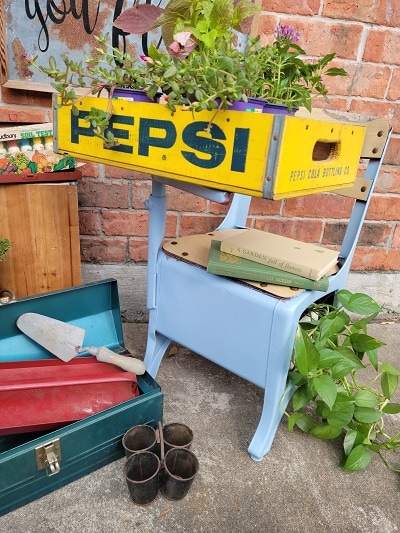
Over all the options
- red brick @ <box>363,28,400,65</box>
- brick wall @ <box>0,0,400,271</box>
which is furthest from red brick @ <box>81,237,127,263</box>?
red brick @ <box>363,28,400,65</box>

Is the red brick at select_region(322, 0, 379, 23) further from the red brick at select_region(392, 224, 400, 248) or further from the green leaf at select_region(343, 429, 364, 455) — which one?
the green leaf at select_region(343, 429, 364, 455)

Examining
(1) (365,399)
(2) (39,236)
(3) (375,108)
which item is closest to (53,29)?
(2) (39,236)

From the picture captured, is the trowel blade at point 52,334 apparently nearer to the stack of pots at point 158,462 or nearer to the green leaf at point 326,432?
the stack of pots at point 158,462

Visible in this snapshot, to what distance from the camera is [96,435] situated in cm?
80

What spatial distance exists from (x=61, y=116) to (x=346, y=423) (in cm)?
87

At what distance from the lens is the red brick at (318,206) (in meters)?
1.44

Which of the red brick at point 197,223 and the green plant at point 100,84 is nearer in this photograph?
the green plant at point 100,84

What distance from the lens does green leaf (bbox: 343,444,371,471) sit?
0.86 meters

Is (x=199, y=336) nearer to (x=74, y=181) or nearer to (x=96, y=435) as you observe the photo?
(x=96, y=435)

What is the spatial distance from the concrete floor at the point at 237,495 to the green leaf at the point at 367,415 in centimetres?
13

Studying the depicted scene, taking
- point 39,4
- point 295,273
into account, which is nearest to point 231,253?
point 295,273

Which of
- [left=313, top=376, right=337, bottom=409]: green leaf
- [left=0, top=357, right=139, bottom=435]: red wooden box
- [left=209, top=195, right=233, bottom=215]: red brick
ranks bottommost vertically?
[left=0, top=357, right=139, bottom=435]: red wooden box

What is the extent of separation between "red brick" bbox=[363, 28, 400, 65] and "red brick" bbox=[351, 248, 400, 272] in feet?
2.14

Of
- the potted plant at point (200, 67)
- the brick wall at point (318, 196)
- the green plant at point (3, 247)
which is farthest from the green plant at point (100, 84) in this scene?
the brick wall at point (318, 196)
